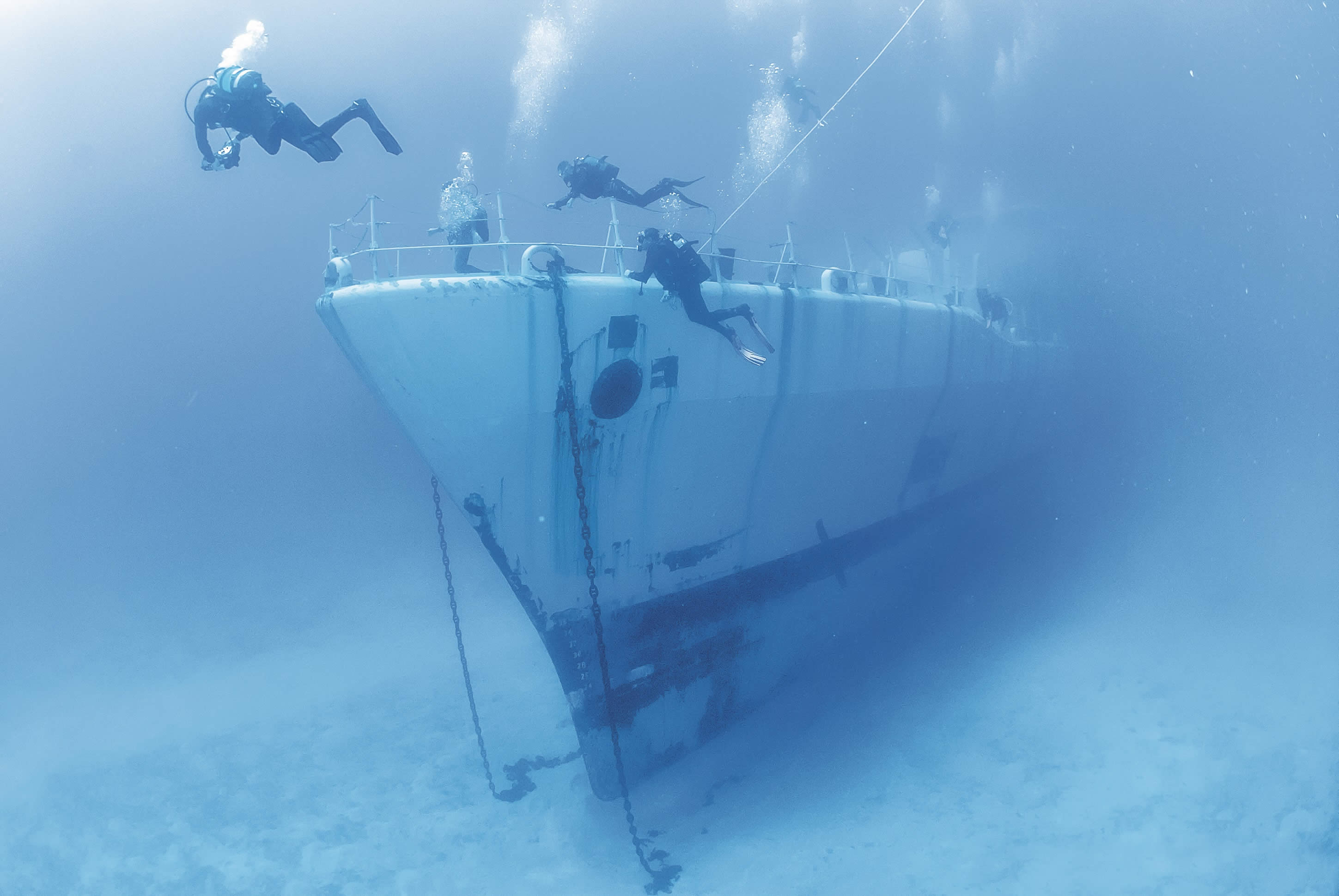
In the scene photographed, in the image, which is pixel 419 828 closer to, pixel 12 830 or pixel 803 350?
pixel 12 830

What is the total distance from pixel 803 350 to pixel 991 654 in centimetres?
533

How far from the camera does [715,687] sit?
8.77 meters

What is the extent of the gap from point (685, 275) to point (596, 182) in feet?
4.11

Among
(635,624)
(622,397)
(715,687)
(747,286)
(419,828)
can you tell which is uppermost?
(747,286)

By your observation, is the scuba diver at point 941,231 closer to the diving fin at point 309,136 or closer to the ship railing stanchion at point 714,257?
the ship railing stanchion at point 714,257

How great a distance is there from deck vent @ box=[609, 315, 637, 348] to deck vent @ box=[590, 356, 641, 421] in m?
0.08

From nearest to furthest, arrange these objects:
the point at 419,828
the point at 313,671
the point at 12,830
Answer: the point at 419,828 → the point at 12,830 → the point at 313,671


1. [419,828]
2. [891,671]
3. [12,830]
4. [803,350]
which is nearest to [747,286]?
[803,350]

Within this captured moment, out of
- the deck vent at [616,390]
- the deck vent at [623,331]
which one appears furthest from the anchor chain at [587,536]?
the deck vent at [623,331]

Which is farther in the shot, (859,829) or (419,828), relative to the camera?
(419,828)

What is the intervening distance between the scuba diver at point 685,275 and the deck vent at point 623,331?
41cm

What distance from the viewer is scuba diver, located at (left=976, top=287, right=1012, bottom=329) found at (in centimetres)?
1445

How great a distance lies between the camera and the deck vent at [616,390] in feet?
23.1

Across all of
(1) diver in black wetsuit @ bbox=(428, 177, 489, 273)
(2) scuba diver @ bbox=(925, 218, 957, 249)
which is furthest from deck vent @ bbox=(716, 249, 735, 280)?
(2) scuba diver @ bbox=(925, 218, 957, 249)
